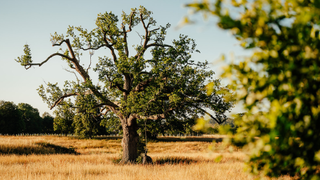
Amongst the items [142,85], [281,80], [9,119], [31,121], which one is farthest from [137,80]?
[31,121]

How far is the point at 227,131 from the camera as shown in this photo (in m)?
2.51

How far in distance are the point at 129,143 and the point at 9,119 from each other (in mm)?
86204

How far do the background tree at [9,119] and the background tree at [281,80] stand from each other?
95469 millimetres

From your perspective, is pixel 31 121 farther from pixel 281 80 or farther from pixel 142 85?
A: pixel 281 80

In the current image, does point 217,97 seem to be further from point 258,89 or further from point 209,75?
point 258,89

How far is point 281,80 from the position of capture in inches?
91.7

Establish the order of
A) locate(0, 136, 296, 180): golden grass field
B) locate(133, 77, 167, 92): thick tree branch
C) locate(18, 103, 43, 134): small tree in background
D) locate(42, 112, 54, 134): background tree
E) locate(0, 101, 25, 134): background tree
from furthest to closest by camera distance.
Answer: locate(42, 112, 54, 134): background tree < locate(18, 103, 43, 134): small tree in background < locate(0, 101, 25, 134): background tree < locate(133, 77, 167, 92): thick tree branch < locate(0, 136, 296, 180): golden grass field

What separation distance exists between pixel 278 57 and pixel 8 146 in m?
27.5

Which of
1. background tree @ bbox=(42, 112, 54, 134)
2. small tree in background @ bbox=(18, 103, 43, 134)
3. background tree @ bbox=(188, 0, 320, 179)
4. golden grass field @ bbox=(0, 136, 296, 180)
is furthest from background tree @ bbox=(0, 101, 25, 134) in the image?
background tree @ bbox=(188, 0, 320, 179)

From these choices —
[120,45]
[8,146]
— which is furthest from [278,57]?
[8,146]

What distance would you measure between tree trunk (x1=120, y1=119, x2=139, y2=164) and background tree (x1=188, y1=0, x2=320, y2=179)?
1415 centimetres

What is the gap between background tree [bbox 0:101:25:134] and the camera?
79.8 metres

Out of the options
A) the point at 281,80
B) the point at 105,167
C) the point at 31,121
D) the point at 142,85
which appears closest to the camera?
the point at 281,80

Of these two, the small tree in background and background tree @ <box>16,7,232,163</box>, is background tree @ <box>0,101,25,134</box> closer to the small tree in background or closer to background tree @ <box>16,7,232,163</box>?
the small tree in background
